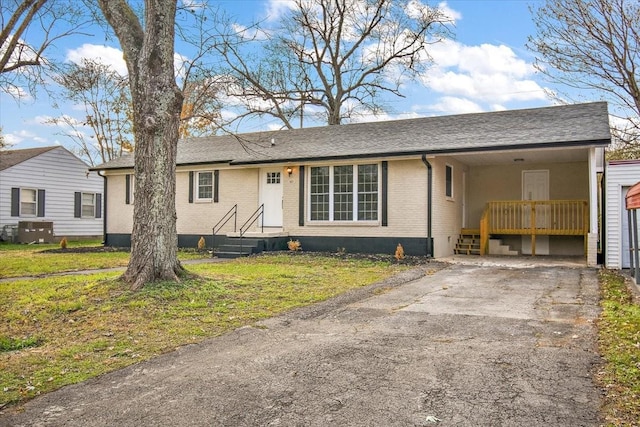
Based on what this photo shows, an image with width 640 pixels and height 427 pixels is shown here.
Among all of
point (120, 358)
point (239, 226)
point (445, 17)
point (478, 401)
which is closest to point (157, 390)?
point (120, 358)

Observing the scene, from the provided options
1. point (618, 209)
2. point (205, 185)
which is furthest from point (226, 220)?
point (618, 209)

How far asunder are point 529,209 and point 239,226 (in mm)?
9680

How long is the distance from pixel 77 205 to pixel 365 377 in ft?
84.9

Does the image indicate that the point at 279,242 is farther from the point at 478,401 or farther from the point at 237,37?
the point at 478,401

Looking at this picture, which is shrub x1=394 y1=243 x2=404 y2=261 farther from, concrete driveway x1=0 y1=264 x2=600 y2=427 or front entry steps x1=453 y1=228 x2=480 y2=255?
concrete driveway x1=0 y1=264 x2=600 y2=427

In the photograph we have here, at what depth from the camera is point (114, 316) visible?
6.61 metres

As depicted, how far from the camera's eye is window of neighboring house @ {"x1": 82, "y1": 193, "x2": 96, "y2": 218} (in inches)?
1059

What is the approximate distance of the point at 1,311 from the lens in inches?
276

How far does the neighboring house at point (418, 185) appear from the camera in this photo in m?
14.2

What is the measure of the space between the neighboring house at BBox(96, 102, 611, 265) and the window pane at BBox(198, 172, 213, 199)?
0.13 ft

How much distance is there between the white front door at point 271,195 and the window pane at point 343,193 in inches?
87.7

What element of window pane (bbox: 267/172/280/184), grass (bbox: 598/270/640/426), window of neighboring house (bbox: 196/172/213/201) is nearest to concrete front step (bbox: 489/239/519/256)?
window pane (bbox: 267/172/280/184)

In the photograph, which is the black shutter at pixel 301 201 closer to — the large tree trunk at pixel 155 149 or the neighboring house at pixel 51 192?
the large tree trunk at pixel 155 149

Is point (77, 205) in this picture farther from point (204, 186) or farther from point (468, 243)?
point (468, 243)
